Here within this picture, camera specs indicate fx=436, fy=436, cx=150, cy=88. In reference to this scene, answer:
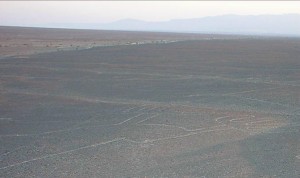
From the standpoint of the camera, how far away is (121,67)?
32.8 m

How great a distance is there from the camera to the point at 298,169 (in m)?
9.67

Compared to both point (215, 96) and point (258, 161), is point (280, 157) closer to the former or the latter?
point (258, 161)

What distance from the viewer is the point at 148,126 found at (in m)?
13.9

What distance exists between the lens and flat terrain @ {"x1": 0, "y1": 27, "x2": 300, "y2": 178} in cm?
988

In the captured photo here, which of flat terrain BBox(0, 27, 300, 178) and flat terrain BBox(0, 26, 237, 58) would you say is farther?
flat terrain BBox(0, 26, 237, 58)

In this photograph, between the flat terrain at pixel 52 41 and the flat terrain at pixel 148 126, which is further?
the flat terrain at pixel 52 41

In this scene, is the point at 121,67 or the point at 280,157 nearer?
the point at 280,157

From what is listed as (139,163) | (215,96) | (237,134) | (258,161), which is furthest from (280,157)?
(215,96)

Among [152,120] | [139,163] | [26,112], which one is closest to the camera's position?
[139,163]

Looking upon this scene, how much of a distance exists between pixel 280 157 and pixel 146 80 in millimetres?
15660

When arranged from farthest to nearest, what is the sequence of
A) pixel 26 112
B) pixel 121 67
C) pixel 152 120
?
pixel 121 67 → pixel 26 112 → pixel 152 120

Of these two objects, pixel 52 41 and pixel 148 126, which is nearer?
pixel 148 126

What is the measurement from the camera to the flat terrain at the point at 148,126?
9.88 metres

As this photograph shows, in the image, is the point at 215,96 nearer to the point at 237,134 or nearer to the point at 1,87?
the point at 237,134
